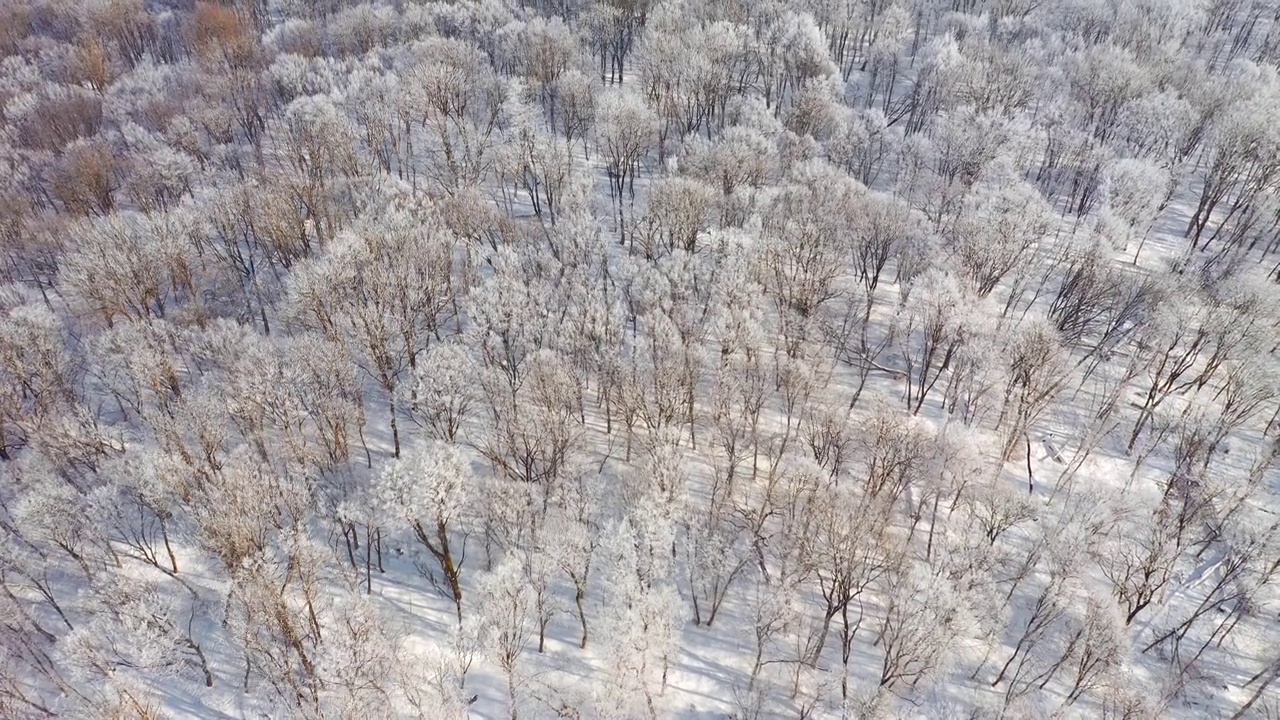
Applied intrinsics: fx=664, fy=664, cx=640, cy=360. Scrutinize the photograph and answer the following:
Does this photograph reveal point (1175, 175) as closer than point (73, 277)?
No

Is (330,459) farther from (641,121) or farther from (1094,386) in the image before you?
(1094,386)

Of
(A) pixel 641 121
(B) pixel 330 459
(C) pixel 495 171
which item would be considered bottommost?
(B) pixel 330 459

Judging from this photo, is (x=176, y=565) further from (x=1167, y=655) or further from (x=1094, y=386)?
(x=1094, y=386)

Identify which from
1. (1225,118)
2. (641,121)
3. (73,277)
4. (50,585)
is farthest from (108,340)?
(1225,118)

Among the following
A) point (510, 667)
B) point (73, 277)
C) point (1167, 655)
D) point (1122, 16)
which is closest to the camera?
point (510, 667)

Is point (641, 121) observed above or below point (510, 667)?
above

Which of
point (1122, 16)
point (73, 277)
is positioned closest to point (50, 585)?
point (73, 277)

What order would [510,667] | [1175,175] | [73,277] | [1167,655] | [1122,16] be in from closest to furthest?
[510,667] → [1167,655] → [73,277] → [1175,175] → [1122,16]
